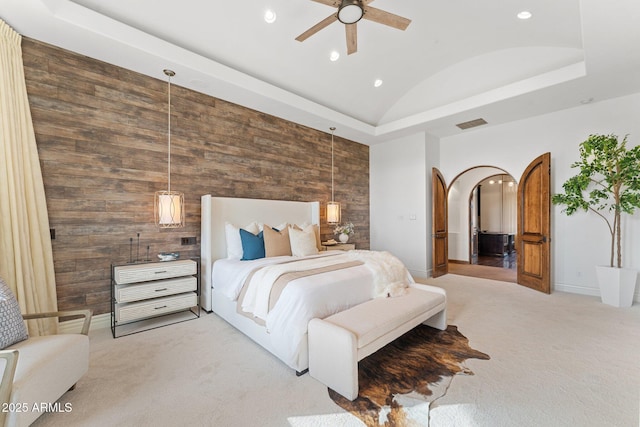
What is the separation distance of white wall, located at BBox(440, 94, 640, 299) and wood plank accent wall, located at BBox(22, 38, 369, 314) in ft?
15.6

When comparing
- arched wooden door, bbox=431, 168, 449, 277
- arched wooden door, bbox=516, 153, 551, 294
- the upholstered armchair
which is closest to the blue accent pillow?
the upholstered armchair

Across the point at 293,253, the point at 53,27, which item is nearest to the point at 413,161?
the point at 293,253

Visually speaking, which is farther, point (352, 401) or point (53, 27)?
point (53, 27)

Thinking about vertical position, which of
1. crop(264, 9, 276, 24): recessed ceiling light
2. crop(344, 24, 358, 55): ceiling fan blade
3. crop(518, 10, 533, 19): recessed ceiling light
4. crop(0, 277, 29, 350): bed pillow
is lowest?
crop(0, 277, 29, 350): bed pillow

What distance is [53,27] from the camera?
2.69 metres

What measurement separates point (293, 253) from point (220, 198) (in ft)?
4.42

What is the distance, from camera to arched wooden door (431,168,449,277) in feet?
18.9

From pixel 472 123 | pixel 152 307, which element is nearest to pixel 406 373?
pixel 152 307

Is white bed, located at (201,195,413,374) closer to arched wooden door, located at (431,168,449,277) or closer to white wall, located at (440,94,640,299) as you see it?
arched wooden door, located at (431,168,449,277)

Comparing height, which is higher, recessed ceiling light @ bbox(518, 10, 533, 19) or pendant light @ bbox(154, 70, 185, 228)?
recessed ceiling light @ bbox(518, 10, 533, 19)

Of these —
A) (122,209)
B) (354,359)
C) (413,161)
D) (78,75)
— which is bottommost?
(354,359)

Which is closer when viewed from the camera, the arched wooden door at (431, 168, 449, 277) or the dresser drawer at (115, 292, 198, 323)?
the dresser drawer at (115, 292, 198, 323)

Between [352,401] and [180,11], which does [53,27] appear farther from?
[352,401]

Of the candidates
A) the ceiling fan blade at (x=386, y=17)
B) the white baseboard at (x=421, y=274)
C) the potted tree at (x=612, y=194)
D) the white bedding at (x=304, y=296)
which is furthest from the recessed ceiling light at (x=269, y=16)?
the white baseboard at (x=421, y=274)
